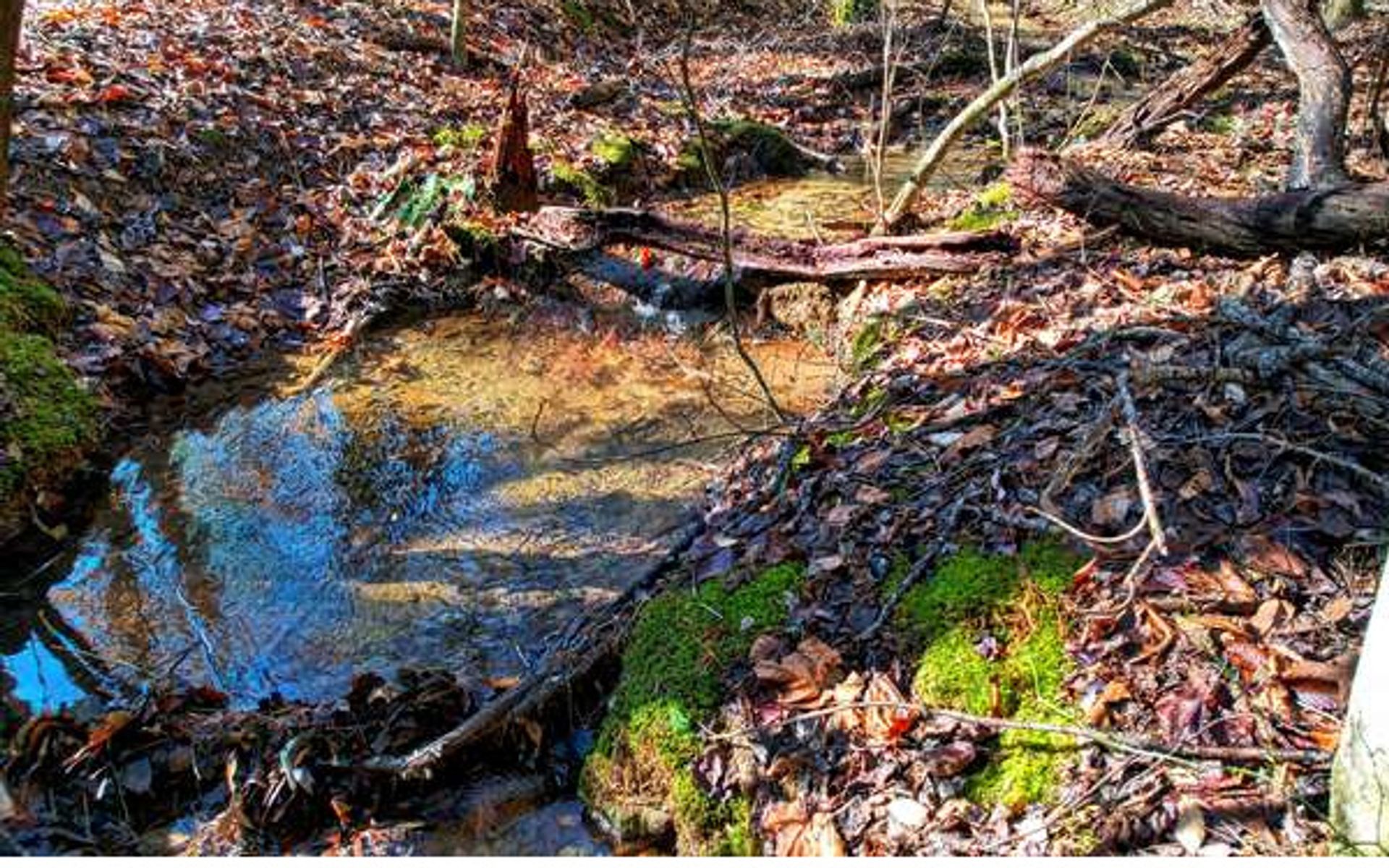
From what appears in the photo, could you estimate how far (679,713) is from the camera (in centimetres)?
298

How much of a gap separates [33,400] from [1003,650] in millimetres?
4885

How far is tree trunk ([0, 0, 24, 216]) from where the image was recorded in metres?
3.13

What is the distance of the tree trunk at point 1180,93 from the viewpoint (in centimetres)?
762

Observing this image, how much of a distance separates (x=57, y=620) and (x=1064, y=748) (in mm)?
3923

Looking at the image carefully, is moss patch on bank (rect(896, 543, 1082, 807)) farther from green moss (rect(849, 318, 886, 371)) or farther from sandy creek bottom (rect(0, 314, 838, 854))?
green moss (rect(849, 318, 886, 371))

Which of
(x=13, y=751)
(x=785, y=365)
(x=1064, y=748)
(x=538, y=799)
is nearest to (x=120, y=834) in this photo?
(x=13, y=751)

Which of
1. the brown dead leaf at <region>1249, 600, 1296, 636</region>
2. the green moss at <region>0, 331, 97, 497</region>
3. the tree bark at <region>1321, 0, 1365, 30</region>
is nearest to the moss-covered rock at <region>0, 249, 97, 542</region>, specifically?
the green moss at <region>0, 331, 97, 497</region>

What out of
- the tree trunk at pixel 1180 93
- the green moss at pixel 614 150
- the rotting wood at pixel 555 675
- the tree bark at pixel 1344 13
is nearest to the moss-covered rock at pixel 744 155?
the green moss at pixel 614 150

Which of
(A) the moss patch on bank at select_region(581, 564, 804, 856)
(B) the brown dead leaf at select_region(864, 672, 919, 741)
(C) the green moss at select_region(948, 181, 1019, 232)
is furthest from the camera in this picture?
(C) the green moss at select_region(948, 181, 1019, 232)

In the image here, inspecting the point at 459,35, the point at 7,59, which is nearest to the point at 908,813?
the point at 7,59

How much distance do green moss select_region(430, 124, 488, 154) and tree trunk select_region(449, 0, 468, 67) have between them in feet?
6.83

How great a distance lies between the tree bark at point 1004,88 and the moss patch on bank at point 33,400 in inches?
208

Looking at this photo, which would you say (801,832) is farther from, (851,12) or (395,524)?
(851,12)

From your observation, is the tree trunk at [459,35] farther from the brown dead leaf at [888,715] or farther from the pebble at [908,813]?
the pebble at [908,813]
